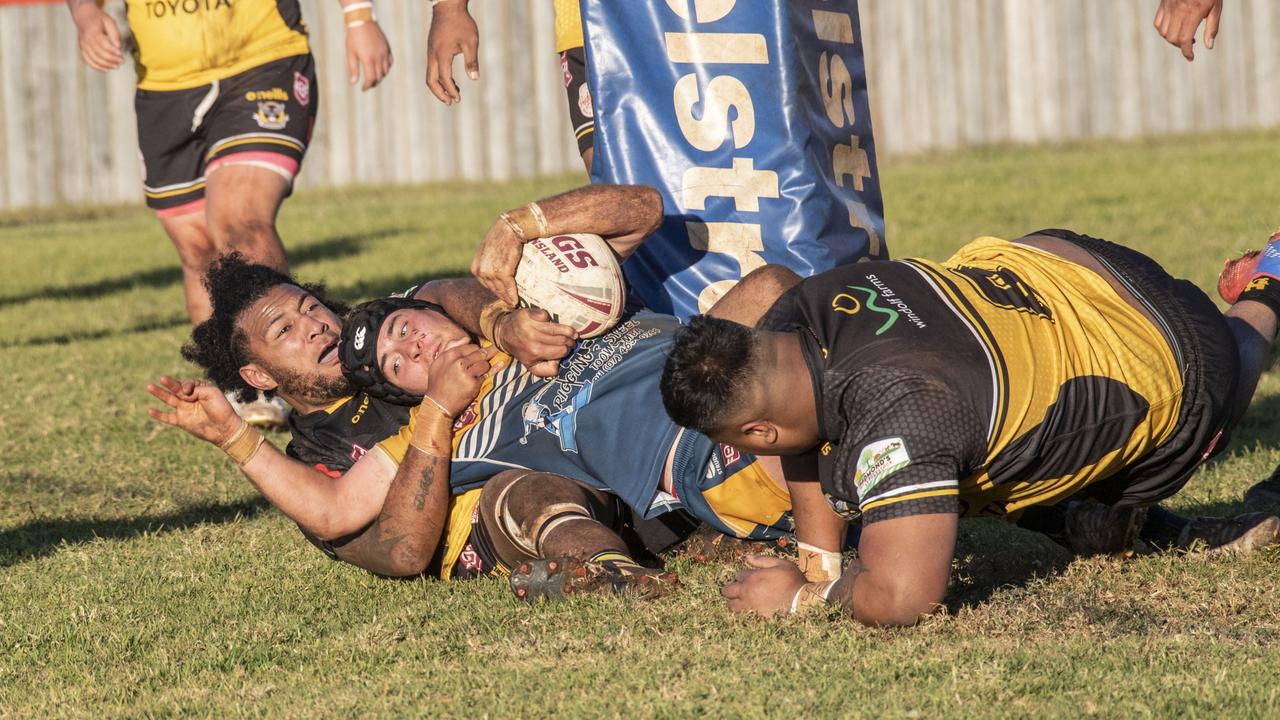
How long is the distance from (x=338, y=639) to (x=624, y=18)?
244 centimetres

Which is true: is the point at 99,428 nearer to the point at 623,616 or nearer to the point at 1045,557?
the point at 623,616

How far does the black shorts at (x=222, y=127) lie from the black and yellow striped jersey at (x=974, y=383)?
12.8 feet

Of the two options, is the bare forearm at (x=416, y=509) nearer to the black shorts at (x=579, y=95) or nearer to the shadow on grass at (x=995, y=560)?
the shadow on grass at (x=995, y=560)

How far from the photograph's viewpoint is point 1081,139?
16.0 m

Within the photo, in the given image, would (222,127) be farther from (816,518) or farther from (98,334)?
(816,518)

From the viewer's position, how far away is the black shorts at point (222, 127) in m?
7.21

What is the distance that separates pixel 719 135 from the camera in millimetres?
5473

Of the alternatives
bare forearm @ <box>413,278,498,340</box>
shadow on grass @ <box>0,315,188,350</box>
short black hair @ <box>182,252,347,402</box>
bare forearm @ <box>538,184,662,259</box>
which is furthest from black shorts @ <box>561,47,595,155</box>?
shadow on grass @ <box>0,315,188,350</box>

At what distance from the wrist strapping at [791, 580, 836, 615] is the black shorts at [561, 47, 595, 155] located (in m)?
2.43

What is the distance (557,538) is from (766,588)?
2.36 feet

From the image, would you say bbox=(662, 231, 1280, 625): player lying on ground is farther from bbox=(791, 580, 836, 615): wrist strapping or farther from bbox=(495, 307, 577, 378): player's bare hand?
bbox=(495, 307, 577, 378): player's bare hand

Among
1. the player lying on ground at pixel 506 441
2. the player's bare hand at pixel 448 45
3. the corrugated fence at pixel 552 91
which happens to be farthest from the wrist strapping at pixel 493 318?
the corrugated fence at pixel 552 91

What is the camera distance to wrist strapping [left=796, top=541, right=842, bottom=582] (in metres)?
4.26

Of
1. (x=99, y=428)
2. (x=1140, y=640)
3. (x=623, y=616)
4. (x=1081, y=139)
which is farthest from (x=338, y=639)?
(x=1081, y=139)
